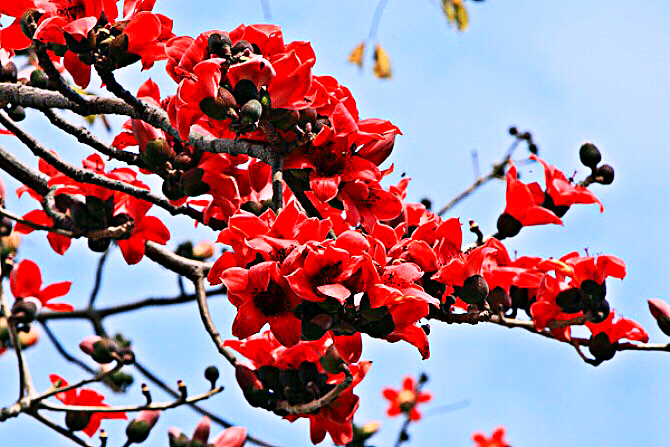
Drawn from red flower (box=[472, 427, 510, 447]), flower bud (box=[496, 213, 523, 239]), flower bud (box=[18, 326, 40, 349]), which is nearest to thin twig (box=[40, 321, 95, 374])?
flower bud (box=[18, 326, 40, 349])

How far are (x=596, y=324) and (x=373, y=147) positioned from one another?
69 cm

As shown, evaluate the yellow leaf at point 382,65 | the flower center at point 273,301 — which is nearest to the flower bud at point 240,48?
the flower center at point 273,301

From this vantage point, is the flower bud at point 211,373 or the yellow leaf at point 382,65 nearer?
the flower bud at point 211,373

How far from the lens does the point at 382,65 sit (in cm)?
442

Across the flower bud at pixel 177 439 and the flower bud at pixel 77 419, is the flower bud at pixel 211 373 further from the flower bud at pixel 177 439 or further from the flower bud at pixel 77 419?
the flower bud at pixel 77 419

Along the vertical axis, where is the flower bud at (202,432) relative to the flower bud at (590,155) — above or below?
below

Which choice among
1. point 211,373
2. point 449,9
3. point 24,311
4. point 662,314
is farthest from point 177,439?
point 449,9

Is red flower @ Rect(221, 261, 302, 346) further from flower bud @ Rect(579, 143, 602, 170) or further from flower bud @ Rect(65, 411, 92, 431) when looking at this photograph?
flower bud @ Rect(579, 143, 602, 170)

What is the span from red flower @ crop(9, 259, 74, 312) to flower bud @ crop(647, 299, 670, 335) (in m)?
1.50

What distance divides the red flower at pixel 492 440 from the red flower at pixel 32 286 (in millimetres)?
5280

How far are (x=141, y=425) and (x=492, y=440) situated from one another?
219 inches

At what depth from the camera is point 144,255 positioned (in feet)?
7.33

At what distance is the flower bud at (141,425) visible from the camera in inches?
79.0

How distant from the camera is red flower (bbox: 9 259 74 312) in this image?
2.36 meters
